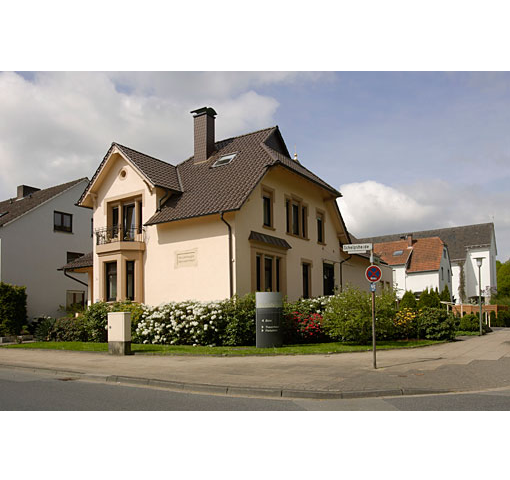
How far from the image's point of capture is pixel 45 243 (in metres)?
34.3

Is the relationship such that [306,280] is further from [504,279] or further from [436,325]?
[504,279]

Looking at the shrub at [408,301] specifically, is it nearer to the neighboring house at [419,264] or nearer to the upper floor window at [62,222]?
the neighboring house at [419,264]

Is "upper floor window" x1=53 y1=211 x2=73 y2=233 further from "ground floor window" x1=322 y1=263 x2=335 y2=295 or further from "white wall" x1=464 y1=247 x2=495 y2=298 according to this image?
"white wall" x1=464 y1=247 x2=495 y2=298

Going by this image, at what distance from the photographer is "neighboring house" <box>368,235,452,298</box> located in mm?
53656

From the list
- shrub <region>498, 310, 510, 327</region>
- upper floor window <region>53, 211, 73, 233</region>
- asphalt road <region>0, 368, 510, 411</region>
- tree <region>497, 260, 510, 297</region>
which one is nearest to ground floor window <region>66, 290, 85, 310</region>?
upper floor window <region>53, 211, 73, 233</region>

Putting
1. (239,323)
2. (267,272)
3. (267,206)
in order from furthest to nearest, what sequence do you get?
(267,206), (267,272), (239,323)

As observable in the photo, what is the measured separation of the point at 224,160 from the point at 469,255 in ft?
169

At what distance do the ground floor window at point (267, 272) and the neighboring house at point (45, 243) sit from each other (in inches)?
692

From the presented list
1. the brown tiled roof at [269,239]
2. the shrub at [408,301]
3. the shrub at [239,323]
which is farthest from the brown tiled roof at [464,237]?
the shrub at [239,323]

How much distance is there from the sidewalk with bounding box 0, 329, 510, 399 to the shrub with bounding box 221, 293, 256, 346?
138 inches

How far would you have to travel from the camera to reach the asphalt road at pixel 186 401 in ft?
26.5

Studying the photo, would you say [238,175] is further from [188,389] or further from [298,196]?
[188,389]

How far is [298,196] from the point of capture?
85.4ft

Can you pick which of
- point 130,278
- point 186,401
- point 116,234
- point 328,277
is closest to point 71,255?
point 116,234
